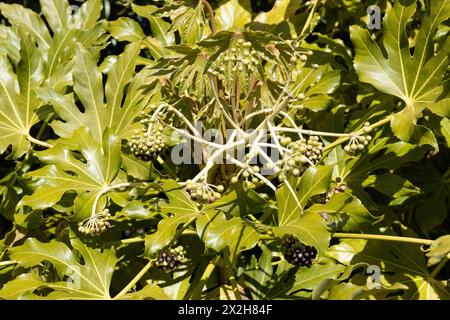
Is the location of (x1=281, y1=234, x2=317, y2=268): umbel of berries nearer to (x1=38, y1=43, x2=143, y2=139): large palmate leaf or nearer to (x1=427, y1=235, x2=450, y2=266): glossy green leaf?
(x1=427, y1=235, x2=450, y2=266): glossy green leaf

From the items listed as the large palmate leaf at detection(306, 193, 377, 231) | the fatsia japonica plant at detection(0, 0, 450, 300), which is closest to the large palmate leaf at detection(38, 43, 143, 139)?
the fatsia japonica plant at detection(0, 0, 450, 300)

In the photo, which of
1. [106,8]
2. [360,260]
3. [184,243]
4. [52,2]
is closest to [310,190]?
[360,260]

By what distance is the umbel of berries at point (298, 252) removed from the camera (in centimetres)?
181

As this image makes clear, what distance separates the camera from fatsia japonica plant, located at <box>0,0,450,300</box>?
6.05ft

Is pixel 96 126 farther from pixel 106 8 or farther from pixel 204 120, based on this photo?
pixel 106 8

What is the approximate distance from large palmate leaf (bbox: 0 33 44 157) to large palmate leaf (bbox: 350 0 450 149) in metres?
1.24

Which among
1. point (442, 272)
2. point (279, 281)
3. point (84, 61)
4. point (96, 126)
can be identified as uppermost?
point (84, 61)

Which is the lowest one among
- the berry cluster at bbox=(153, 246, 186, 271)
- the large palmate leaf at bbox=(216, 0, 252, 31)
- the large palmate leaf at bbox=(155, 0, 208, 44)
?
the berry cluster at bbox=(153, 246, 186, 271)

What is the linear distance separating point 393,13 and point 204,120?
29.2 inches

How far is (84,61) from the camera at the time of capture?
2.32m

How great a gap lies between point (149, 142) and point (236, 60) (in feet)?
1.25

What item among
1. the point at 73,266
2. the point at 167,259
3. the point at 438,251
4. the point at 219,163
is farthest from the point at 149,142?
the point at 438,251

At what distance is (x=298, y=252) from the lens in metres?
1.81

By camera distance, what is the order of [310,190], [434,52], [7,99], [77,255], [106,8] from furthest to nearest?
[106,8] → [7,99] → [434,52] → [77,255] → [310,190]
